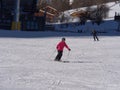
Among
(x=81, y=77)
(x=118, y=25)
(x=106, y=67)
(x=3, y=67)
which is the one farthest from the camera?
(x=118, y=25)

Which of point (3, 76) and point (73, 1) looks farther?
point (73, 1)

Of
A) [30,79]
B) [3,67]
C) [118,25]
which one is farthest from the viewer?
[118,25]

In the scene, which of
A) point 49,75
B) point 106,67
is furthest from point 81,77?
point 106,67

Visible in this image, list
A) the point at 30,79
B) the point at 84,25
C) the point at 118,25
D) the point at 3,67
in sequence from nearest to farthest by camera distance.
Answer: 1. the point at 30,79
2. the point at 3,67
3. the point at 118,25
4. the point at 84,25

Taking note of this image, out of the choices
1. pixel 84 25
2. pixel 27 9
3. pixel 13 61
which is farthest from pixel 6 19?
pixel 13 61

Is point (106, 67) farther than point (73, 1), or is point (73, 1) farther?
point (73, 1)

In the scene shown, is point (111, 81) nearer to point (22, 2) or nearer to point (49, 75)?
point (49, 75)

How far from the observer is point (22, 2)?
72250mm

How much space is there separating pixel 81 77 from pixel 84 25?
69029 millimetres

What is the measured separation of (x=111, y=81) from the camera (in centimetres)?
1338

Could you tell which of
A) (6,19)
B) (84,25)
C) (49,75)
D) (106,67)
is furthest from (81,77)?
(84,25)

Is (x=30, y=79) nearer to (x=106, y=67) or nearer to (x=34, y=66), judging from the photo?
(x=34, y=66)

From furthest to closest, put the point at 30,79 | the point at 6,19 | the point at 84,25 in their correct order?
the point at 84,25
the point at 6,19
the point at 30,79

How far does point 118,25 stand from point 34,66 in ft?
196
